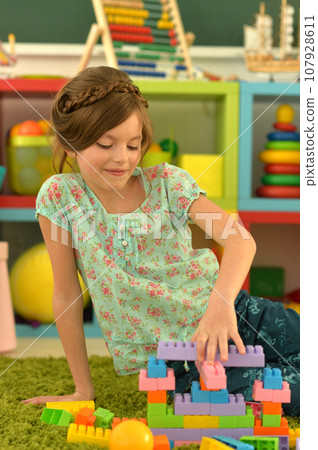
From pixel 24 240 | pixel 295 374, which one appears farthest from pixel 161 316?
pixel 24 240

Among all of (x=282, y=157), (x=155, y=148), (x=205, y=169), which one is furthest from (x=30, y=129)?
(x=282, y=157)

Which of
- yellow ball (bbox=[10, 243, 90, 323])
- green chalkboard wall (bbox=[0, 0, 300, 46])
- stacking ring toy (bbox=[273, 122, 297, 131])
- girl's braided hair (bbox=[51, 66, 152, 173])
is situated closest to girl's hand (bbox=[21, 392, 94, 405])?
girl's braided hair (bbox=[51, 66, 152, 173])

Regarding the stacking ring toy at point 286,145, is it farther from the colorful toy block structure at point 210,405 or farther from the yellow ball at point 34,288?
the colorful toy block structure at point 210,405

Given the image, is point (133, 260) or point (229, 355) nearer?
point (229, 355)

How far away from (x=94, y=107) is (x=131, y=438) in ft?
1.37

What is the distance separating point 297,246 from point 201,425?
42.9 inches

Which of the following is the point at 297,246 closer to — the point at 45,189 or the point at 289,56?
the point at 289,56

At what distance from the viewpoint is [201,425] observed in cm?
60

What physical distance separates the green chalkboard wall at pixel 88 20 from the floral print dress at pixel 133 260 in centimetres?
85

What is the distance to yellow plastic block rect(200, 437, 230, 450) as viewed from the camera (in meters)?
0.53

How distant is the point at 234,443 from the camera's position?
543 millimetres

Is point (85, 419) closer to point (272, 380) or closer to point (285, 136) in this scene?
point (272, 380)

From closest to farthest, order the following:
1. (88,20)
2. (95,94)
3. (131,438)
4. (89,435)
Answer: (131,438), (89,435), (95,94), (88,20)

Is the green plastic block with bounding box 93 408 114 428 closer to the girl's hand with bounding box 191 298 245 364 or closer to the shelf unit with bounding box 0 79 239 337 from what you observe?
the girl's hand with bounding box 191 298 245 364
